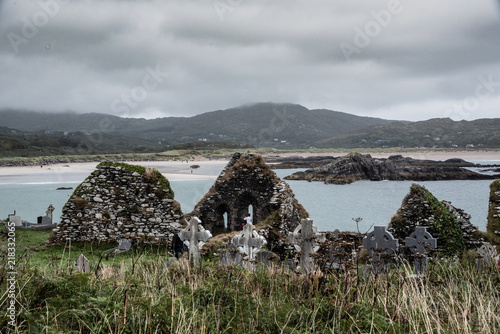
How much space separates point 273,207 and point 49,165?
89.0 meters

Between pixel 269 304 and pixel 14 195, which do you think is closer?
pixel 269 304

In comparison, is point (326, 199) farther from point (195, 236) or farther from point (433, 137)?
point (433, 137)

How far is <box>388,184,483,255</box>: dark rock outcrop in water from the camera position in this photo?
1422 centimetres

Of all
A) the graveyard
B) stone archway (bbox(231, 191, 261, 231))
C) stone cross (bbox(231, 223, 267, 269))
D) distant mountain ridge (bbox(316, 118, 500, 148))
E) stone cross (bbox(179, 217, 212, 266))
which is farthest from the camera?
distant mountain ridge (bbox(316, 118, 500, 148))

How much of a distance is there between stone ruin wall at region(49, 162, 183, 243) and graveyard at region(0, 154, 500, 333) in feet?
0.15

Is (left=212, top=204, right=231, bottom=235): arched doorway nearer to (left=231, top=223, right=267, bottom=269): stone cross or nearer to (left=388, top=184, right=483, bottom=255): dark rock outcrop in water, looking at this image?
(left=388, top=184, right=483, bottom=255): dark rock outcrop in water

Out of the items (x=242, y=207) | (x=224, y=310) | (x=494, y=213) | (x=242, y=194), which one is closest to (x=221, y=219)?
(x=242, y=207)

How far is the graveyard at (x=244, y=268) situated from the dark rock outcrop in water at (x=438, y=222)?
0.14ft

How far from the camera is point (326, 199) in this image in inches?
2073

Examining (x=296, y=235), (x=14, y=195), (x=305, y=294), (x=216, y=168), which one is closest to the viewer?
(x=305, y=294)

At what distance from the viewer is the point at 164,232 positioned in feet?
50.1

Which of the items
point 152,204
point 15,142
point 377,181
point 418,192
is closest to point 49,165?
point 15,142

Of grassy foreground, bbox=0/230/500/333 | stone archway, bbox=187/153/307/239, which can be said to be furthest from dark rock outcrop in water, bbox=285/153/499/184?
grassy foreground, bbox=0/230/500/333

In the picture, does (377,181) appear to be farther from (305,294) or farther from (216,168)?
(305,294)
